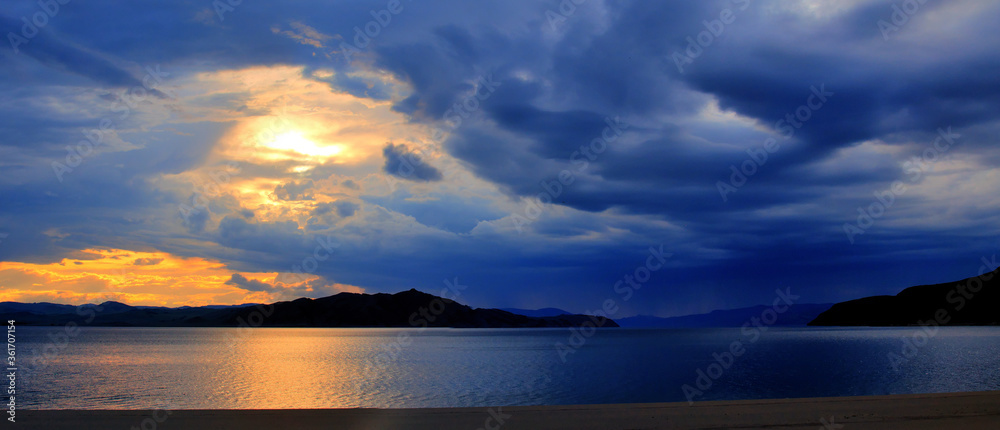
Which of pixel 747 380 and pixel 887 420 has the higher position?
pixel 887 420

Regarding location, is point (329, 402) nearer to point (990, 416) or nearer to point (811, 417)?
point (811, 417)

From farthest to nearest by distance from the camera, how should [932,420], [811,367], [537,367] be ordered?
[537,367], [811,367], [932,420]

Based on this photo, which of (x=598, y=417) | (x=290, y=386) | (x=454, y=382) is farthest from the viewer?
(x=454, y=382)

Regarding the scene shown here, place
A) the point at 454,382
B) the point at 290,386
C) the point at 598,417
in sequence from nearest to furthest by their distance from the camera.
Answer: the point at 598,417, the point at 290,386, the point at 454,382

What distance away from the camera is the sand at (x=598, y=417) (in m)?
20.3

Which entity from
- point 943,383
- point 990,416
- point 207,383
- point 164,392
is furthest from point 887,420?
point 207,383

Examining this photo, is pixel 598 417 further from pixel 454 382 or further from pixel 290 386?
pixel 290 386

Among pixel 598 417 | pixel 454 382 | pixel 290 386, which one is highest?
pixel 598 417

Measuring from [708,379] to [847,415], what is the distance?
108 ft

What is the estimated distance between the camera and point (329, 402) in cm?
3978

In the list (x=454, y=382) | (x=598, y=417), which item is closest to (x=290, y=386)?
(x=454, y=382)

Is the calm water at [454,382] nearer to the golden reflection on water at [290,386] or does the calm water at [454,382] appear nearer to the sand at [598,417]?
the golden reflection on water at [290,386]

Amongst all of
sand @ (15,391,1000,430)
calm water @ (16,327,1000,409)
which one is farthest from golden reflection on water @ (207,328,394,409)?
sand @ (15,391,1000,430)

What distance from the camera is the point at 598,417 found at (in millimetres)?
22219
